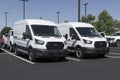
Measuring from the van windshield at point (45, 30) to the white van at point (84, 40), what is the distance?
1.69 m

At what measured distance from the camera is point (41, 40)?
15.9 metres

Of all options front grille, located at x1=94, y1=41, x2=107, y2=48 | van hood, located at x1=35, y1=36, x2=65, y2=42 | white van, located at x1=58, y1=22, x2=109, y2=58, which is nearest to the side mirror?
van hood, located at x1=35, y1=36, x2=65, y2=42

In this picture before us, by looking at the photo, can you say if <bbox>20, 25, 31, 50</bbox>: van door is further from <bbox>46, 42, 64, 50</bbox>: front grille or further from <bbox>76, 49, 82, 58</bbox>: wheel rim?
<bbox>76, 49, 82, 58</bbox>: wheel rim

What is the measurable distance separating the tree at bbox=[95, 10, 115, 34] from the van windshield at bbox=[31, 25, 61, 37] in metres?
46.7

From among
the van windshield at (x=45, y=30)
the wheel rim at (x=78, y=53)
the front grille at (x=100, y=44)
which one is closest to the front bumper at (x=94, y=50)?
the front grille at (x=100, y=44)

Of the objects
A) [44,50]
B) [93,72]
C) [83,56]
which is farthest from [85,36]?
[93,72]

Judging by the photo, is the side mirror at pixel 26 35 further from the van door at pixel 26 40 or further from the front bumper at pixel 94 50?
the front bumper at pixel 94 50

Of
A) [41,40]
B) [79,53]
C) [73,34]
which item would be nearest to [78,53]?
[79,53]

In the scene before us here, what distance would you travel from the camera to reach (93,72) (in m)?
12.5

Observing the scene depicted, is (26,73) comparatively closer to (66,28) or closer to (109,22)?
(66,28)

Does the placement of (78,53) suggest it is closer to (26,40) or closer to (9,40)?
(26,40)

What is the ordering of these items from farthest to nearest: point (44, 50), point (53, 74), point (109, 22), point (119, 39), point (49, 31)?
1. point (109, 22)
2. point (119, 39)
3. point (49, 31)
4. point (44, 50)
5. point (53, 74)

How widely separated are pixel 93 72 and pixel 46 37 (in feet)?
15.2

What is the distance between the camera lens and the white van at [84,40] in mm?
17672
